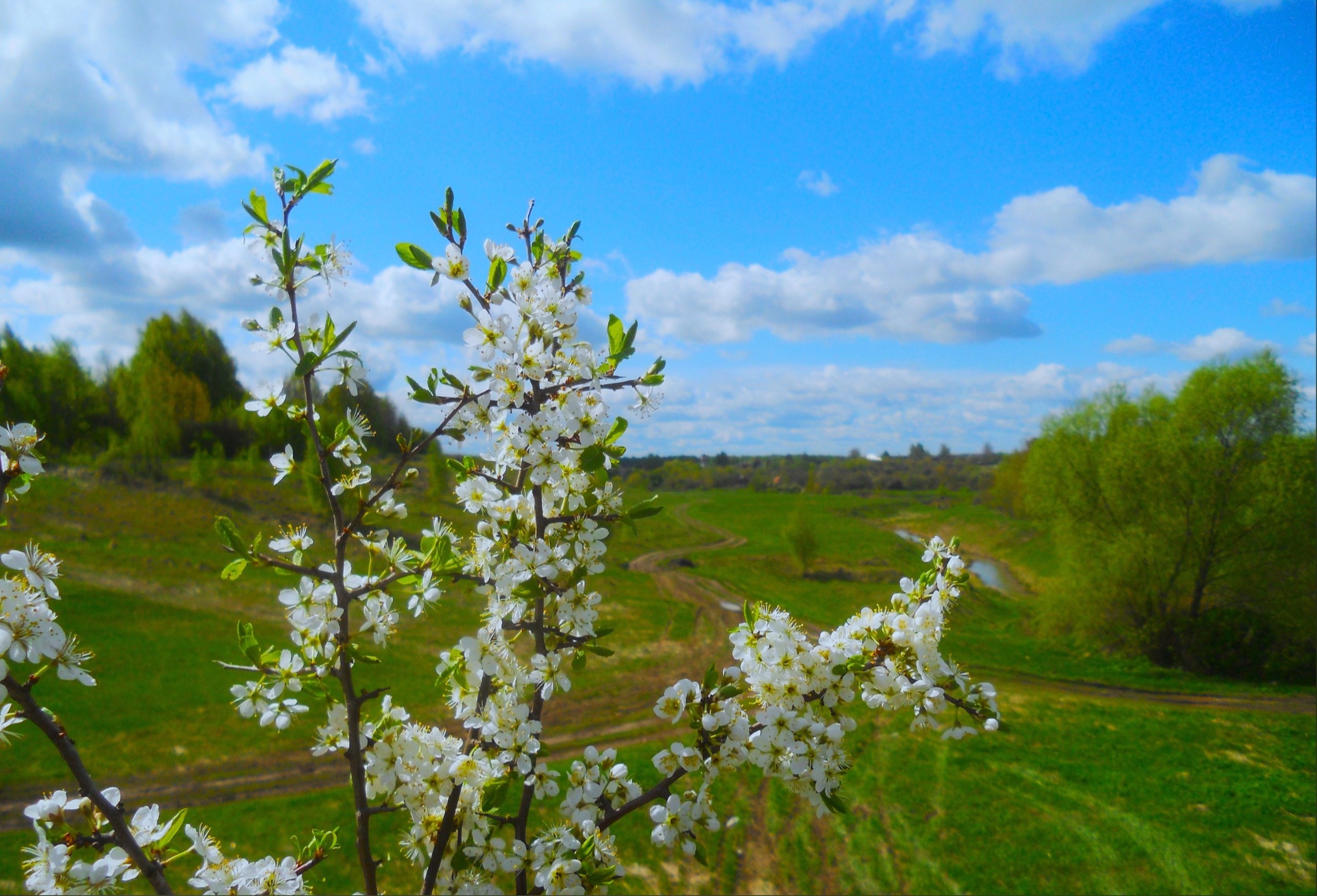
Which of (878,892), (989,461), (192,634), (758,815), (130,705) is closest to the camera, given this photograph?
(878,892)

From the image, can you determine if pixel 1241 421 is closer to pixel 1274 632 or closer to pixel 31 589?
pixel 1274 632

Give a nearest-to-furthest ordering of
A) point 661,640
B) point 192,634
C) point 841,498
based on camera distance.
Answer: point 192,634, point 661,640, point 841,498

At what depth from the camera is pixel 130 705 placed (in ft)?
36.1

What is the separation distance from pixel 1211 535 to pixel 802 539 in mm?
13506

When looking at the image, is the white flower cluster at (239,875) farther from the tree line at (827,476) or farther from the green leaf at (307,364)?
the tree line at (827,476)

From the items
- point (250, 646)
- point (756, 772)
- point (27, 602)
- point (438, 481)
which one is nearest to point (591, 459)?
point (250, 646)

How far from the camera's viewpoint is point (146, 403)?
23328 millimetres

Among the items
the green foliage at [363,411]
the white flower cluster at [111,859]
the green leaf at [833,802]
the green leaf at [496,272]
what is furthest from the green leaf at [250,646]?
the green leaf at [833,802]

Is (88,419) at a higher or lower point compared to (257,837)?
higher

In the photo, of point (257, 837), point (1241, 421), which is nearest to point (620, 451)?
point (257, 837)

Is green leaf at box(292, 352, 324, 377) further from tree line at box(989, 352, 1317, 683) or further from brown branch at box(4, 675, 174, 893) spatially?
tree line at box(989, 352, 1317, 683)

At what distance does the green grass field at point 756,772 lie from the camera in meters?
8.99

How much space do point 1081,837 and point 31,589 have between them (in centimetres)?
1317

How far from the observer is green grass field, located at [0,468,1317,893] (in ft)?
29.5
